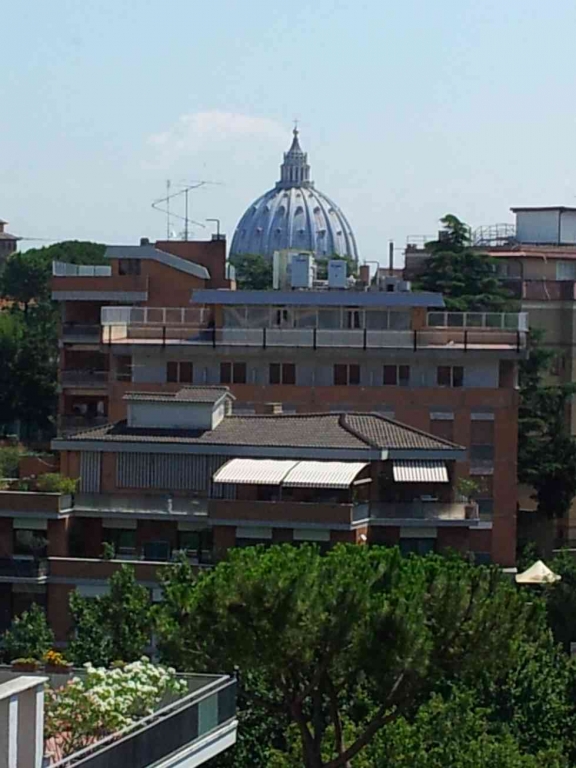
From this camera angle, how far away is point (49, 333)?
98.0 meters

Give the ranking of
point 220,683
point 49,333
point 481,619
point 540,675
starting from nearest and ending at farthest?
point 220,683 → point 481,619 → point 540,675 → point 49,333

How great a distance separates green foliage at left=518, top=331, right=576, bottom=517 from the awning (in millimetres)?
30101

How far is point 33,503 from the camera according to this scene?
4741 centimetres

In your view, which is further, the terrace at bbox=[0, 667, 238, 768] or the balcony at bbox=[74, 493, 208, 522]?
the balcony at bbox=[74, 493, 208, 522]

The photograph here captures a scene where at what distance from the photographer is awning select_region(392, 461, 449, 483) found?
47.8 m

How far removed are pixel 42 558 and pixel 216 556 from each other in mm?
3848

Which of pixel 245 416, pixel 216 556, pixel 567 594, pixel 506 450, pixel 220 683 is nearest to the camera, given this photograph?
pixel 220 683

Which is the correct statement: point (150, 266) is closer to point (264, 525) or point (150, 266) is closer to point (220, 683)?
point (264, 525)

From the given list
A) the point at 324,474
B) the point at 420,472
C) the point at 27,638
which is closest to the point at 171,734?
the point at 27,638

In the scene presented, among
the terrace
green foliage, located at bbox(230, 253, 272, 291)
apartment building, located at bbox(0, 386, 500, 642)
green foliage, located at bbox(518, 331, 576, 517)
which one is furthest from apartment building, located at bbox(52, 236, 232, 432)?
the terrace

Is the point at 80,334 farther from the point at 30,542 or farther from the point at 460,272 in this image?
the point at 30,542

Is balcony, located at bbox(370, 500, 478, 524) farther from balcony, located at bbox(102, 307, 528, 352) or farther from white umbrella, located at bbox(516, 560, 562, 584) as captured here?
balcony, located at bbox(102, 307, 528, 352)

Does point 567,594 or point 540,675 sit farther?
point 567,594

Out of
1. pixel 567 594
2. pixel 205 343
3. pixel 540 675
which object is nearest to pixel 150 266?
pixel 205 343
